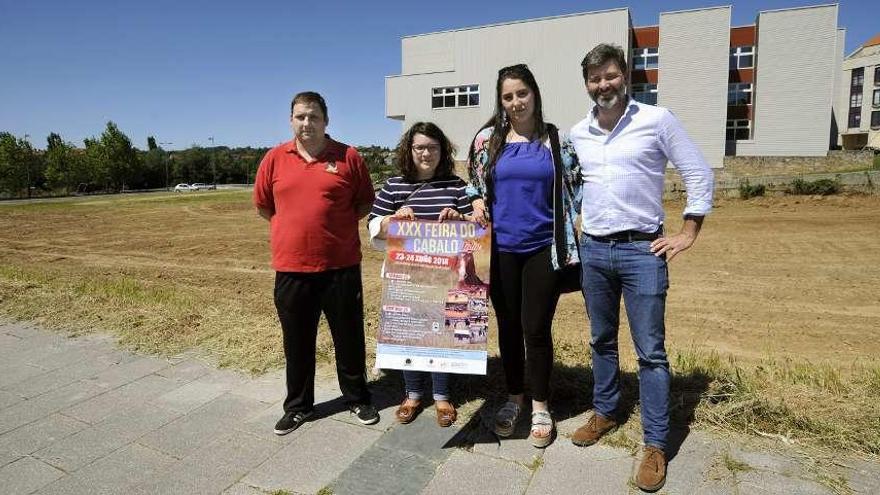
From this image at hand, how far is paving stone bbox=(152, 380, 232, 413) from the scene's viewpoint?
354 cm

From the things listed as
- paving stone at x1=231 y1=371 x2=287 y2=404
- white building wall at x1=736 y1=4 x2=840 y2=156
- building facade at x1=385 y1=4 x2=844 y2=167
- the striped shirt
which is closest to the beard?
the striped shirt

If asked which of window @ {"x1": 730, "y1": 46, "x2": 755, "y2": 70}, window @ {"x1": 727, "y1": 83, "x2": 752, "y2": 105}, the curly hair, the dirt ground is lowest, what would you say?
the dirt ground

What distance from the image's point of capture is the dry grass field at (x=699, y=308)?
3.22 meters

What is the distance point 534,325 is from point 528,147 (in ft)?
3.18

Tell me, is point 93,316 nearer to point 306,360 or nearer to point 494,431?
point 306,360

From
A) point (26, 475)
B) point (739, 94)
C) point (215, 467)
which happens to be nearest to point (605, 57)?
point (215, 467)

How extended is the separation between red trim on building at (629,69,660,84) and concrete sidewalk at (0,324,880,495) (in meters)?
34.6

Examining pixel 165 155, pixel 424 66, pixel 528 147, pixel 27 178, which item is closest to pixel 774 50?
pixel 424 66

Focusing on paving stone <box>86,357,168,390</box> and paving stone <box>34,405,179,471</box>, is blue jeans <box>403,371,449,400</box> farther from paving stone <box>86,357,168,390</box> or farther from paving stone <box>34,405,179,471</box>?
paving stone <box>86,357,168,390</box>

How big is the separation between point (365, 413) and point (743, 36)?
3705 centimetres

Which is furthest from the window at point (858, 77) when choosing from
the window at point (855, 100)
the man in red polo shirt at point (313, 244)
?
the man in red polo shirt at point (313, 244)

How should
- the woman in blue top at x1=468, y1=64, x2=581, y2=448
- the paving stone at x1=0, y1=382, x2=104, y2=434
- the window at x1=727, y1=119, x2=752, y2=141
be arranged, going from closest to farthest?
the woman in blue top at x1=468, y1=64, x2=581, y2=448
the paving stone at x1=0, y1=382, x2=104, y2=434
the window at x1=727, y1=119, x2=752, y2=141

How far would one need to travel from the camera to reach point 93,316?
5.41 meters

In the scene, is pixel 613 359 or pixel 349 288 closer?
pixel 613 359
